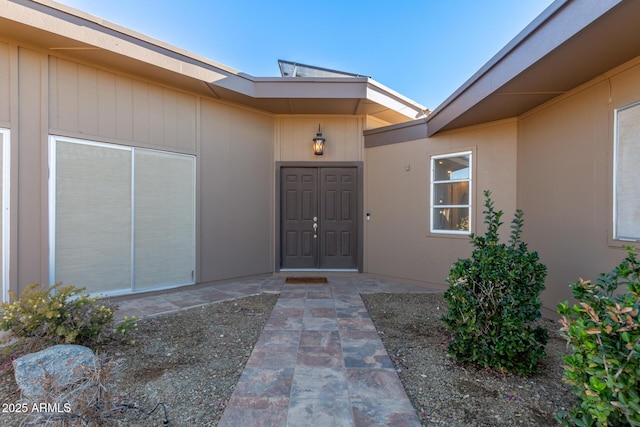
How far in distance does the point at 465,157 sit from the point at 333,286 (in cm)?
297

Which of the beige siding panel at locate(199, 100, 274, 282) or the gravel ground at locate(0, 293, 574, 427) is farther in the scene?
the beige siding panel at locate(199, 100, 274, 282)

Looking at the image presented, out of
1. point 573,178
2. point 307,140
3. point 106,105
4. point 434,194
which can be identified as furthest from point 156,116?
point 573,178

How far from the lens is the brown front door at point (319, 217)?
18.7ft

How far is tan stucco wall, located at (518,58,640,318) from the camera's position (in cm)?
281

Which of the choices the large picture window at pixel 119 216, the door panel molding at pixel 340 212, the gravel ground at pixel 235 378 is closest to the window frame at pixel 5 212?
the large picture window at pixel 119 216

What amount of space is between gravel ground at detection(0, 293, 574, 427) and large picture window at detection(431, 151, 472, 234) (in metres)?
1.89

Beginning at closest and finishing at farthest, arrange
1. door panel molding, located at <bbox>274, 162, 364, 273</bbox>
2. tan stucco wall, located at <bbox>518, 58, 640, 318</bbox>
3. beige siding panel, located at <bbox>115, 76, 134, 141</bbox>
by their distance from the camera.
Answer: tan stucco wall, located at <bbox>518, 58, 640, 318</bbox> < beige siding panel, located at <bbox>115, 76, 134, 141</bbox> < door panel molding, located at <bbox>274, 162, 364, 273</bbox>

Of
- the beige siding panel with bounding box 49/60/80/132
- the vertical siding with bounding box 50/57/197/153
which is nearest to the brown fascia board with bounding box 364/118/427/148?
the vertical siding with bounding box 50/57/197/153

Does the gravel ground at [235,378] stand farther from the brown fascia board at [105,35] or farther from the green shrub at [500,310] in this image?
the brown fascia board at [105,35]

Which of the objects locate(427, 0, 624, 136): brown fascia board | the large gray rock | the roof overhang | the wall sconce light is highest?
the roof overhang

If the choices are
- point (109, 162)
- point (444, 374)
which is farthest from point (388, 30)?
point (444, 374)

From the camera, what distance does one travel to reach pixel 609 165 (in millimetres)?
2814

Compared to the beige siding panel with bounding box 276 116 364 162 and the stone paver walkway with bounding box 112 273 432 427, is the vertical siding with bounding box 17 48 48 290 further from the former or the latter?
the beige siding panel with bounding box 276 116 364 162

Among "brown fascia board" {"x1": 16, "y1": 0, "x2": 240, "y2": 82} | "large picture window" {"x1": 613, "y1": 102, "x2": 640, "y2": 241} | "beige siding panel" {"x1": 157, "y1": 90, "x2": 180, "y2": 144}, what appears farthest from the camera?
"beige siding panel" {"x1": 157, "y1": 90, "x2": 180, "y2": 144}
